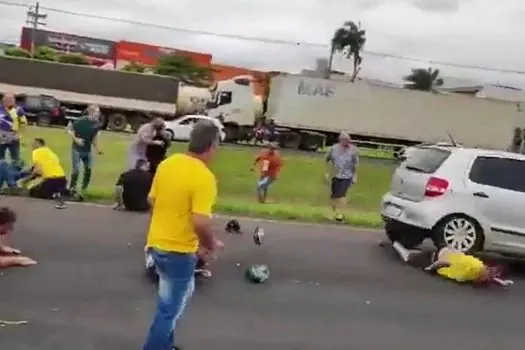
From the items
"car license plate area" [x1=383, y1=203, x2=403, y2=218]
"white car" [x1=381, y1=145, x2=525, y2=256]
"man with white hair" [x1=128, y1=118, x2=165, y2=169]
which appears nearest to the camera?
"white car" [x1=381, y1=145, x2=525, y2=256]

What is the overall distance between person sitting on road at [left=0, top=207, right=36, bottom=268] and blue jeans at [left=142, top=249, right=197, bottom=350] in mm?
3380

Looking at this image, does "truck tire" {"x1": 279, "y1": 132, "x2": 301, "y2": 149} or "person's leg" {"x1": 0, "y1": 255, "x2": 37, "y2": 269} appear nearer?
"person's leg" {"x1": 0, "y1": 255, "x2": 37, "y2": 269}

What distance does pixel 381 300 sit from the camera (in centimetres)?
878

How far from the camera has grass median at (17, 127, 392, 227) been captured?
14.6 meters

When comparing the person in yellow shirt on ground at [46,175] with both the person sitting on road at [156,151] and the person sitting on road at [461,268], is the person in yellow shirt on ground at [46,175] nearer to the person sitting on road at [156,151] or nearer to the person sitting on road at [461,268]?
the person sitting on road at [156,151]

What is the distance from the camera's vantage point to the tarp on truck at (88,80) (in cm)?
4575

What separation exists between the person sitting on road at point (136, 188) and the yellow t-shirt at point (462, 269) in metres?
4.83

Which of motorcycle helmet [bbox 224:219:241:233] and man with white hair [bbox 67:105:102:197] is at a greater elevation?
man with white hair [bbox 67:105:102:197]

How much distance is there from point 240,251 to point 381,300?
240 centimetres

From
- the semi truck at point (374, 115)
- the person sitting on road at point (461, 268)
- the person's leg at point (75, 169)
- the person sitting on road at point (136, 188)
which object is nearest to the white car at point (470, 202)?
the person sitting on road at point (461, 268)

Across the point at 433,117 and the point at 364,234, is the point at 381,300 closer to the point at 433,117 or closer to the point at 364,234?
the point at 364,234

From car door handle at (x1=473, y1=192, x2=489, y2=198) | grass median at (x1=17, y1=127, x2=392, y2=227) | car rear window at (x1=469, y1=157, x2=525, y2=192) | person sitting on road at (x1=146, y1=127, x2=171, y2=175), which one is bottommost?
grass median at (x1=17, y1=127, x2=392, y2=227)

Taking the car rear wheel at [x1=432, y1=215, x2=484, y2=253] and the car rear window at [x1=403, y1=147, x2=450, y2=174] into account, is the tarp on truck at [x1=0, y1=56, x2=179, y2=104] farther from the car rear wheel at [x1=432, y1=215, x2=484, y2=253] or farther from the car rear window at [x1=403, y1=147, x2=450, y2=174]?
the car rear wheel at [x1=432, y1=215, x2=484, y2=253]

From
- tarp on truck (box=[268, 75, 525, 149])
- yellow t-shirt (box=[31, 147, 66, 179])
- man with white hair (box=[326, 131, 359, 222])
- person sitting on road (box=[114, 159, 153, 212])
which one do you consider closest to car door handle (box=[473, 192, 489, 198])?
man with white hair (box=[326, 131, 359, 222])
